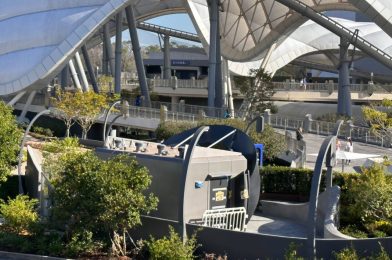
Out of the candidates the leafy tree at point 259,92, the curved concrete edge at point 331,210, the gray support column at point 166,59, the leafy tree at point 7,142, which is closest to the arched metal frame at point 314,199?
the curved concrete edge at point 331,210

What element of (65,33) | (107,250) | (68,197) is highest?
(65,33)

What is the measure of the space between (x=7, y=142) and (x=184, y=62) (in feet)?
367

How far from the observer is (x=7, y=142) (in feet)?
78.0

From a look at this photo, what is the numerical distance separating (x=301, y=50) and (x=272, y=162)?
53975 millimetres

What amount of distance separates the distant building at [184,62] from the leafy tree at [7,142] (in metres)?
107

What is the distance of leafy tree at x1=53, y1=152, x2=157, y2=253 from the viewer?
14742mm

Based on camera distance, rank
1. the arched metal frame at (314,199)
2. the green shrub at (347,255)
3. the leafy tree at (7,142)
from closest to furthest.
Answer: the green shrub at (347,255) → the arched metal frame at (314,199) → the leafy tree at (7,142)

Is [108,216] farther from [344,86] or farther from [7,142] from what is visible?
[344,86]

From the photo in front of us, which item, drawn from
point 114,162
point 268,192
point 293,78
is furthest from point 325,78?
point 114,162

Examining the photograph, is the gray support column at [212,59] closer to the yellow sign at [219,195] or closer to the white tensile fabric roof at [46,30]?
the white tensile fabric roof at [46,30]

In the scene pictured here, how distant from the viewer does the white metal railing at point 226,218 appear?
1731 centimetres

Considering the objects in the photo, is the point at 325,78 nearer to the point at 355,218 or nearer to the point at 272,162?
the point at 272,162

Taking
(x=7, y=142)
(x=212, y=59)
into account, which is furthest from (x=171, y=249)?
(x=212, y=59)

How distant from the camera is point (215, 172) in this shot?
17.9 meters
